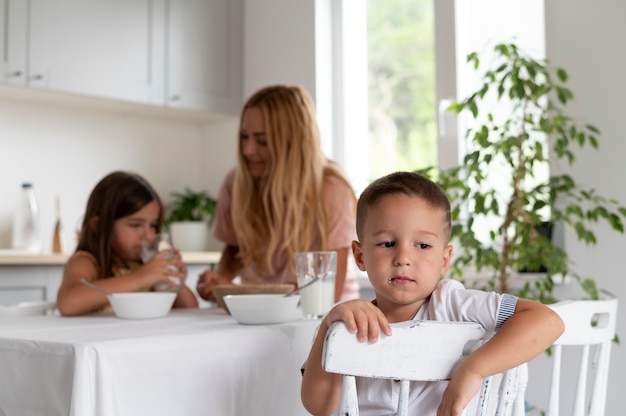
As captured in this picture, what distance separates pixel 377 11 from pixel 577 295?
161 cm

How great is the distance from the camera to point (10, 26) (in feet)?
10.2

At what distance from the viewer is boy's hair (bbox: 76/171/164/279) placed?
2.00 m

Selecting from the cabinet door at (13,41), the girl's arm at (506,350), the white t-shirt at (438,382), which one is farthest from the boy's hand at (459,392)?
the cabinet door at (13,41)

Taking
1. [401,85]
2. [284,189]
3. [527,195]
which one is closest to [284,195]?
[284,189]

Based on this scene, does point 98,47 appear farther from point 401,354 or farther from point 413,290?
point 401,354

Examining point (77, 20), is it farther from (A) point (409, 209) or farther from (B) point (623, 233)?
(A) point (409, 209)

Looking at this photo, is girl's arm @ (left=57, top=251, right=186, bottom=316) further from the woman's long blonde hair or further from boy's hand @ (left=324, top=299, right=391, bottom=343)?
boy's hand @ (left=324, top=299, right=391, bottom=343)

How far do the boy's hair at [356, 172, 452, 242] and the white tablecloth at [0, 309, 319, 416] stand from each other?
316mm

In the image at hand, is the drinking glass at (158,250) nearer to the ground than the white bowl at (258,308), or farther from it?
farther from it

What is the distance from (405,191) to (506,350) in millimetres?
240

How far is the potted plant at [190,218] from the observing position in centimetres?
366

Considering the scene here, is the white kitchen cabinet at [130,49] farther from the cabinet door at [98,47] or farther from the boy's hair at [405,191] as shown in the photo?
the boy's hair at [405,191]

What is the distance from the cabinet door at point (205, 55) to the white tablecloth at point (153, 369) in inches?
91.9

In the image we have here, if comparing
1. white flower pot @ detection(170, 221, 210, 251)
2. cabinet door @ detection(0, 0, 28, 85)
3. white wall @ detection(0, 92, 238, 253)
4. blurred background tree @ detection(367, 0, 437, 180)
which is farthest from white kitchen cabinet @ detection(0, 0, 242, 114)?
blurred background tree @ detection(367, 0, 437, 180)
